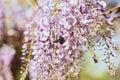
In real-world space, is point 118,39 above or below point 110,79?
above

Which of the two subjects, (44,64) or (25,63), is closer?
(44,64)

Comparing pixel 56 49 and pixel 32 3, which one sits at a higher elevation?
pixel 32 3

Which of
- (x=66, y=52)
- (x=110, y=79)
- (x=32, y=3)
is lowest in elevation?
(x=110, y=79)

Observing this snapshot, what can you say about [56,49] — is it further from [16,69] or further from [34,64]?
[16,69]

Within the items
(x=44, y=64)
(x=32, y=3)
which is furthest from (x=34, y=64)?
(x=32, y=3)

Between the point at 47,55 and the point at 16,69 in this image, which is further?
the point at 16,69

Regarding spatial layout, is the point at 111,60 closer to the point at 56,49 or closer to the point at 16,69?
the point at 56,49

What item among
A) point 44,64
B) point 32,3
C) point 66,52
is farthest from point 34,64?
point 32,3
